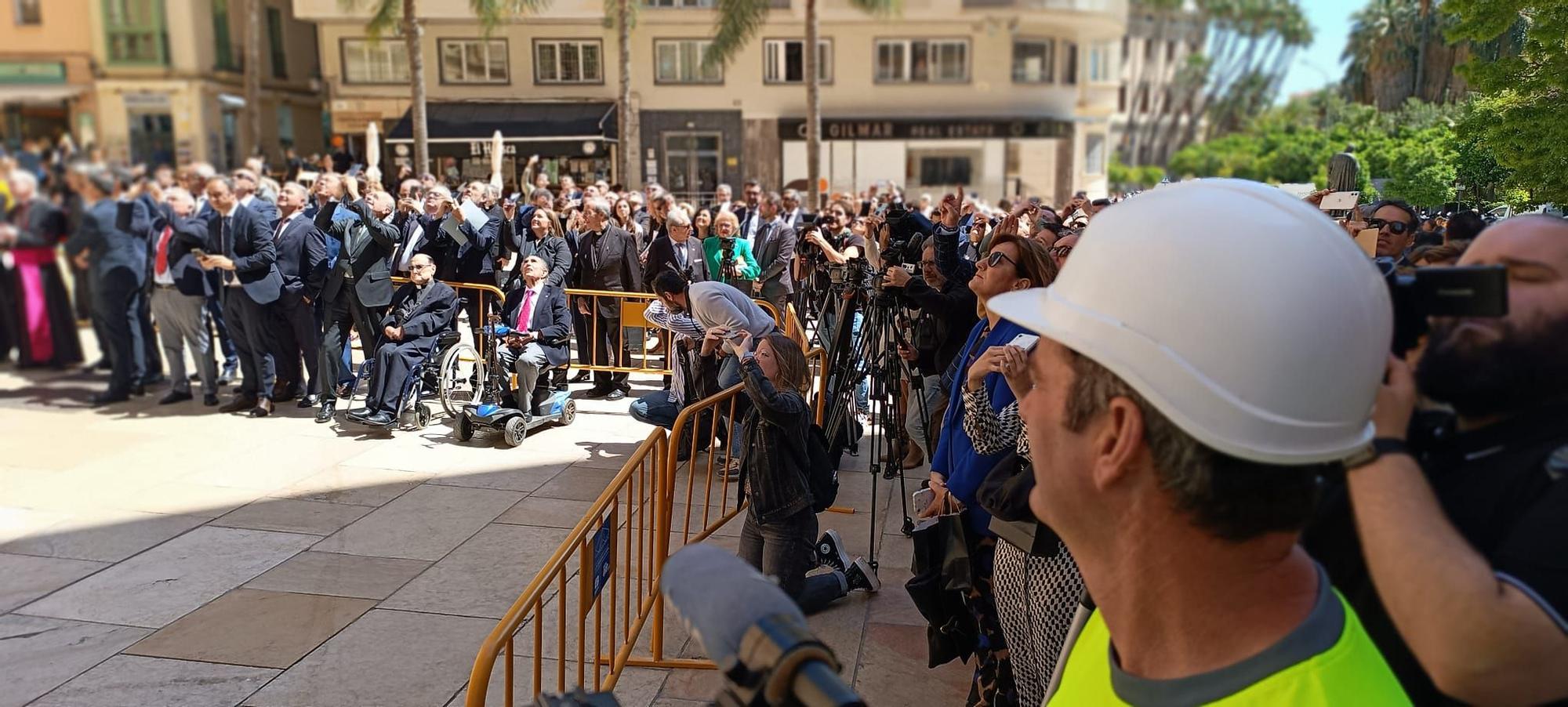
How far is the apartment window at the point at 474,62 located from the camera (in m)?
29.7

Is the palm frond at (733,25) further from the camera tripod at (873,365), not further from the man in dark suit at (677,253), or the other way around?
the camera tripod at (873,365)

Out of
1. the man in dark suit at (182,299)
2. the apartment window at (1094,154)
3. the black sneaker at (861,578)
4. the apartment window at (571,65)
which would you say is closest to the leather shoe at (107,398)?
the man in dark suit at (182,299)

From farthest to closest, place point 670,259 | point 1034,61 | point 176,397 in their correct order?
point 1034,61 < point 670,259 < point 176,397

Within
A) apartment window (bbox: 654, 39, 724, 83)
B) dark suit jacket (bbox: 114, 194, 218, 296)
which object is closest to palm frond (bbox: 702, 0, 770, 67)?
apartment window (bbox: 654, 39, 724, 83)

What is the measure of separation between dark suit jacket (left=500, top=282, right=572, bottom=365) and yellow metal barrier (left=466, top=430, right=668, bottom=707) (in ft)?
12.0

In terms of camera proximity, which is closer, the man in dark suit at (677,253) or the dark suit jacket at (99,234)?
the dark suit jacket at (99,234)

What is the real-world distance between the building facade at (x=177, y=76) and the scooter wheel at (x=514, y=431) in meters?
5.54

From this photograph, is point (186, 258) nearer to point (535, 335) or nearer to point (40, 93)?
point (535, 335)

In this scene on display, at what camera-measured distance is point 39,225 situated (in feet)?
5.82

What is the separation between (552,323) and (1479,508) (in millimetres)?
8168

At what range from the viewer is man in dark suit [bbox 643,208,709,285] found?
A: 10.2 m

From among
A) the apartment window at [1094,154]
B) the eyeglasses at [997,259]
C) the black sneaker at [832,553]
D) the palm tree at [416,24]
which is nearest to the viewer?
the eyeglasses at [997,259]

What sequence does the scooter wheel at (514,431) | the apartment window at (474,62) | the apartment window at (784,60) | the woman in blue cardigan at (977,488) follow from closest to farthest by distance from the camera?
the woman in blue cardigan at (977,488)
the scooter wheel at (514,431)
the apartment window at (474,62)
the apartment window at (784,60)

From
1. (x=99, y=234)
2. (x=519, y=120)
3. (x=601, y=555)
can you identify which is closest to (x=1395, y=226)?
(x=601, y=555)
